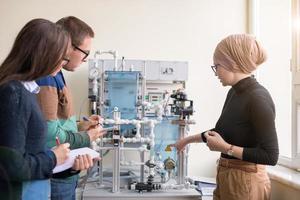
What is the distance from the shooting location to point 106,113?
2604 millimetres

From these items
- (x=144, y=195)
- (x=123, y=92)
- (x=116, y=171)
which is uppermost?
(x=123, y=92)

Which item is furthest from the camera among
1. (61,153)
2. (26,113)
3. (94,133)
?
(94,133)

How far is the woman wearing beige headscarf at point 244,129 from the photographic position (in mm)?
1422

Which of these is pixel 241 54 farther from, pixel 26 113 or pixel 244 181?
pixel 26 113

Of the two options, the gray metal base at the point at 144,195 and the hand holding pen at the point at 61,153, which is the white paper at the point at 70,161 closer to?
the hand holding pen at the point at 61,153

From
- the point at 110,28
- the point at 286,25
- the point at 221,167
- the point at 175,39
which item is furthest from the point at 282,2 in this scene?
the point at 221,167

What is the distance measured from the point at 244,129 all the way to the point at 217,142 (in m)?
0.13

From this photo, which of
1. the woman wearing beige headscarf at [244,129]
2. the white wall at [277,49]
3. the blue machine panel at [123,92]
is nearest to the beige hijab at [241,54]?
the woman wearing beige headscarf at [244,129]

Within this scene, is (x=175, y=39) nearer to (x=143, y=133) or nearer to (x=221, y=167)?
(x=143, y=133)

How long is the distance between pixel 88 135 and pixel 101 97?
104 centimetres

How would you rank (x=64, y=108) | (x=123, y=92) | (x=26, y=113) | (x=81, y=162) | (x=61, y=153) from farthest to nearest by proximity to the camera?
(x=123, y=92) < (x=64, y=108) < (x=81, y=162) < (x=61, y=153) < (x=26, y=113)

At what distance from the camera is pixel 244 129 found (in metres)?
1.51

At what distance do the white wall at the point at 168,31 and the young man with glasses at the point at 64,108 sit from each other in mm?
1481

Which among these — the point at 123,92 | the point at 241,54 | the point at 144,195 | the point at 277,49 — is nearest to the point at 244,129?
the point at 241,54
